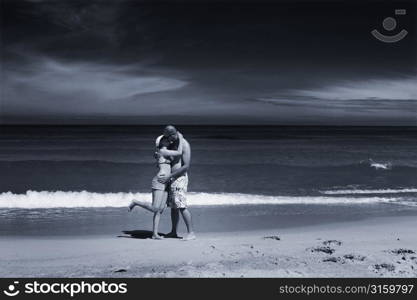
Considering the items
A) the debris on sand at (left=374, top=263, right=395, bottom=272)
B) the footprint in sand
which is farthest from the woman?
the debris on sand at (left=374, top=263, right=395, bottom=272)

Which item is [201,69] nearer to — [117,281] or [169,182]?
[169,182]

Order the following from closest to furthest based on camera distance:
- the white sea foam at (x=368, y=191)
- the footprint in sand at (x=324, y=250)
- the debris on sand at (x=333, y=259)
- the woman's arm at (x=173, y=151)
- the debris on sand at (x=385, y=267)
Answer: the debris on sand at (x=385, y=267) → the debris on sand at (x=333, y=259) → the footprint in sand at (x=324, y=250) → the woman's arm at (x=173, y=151) → the white sea foam at (x=368, y=191)

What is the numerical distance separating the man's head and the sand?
45.2 inches

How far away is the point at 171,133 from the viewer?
4832mm

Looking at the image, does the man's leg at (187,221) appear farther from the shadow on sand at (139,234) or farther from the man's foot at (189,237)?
the shadow on sand at (139,234)

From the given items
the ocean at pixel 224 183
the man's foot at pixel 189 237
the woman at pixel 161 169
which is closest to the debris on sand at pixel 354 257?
the man's foot at pixel 189 237

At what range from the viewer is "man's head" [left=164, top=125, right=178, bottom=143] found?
4.80 m

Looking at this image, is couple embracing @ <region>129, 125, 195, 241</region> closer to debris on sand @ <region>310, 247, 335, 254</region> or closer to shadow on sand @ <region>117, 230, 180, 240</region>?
shadow on sand @ <region>117, 230, 180, 240</region>

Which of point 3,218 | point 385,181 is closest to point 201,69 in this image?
point 385,181

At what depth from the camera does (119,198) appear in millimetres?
8469

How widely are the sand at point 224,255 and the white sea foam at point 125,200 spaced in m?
2.43

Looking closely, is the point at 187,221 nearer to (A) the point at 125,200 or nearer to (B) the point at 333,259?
(B) the point at 333,259

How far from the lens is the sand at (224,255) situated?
159 inches

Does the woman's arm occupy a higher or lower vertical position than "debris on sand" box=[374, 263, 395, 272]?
higher
